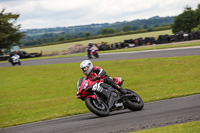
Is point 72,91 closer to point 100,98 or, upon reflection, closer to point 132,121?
point 100,98

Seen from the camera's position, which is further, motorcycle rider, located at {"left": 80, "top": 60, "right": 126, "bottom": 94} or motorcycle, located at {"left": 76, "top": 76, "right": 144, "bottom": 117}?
motorcycle rider, located at {"left": 80, "top": 60, "right": 126, "bottom": 94}

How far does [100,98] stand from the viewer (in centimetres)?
831

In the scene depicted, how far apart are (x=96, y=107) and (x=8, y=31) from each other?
2092 inches

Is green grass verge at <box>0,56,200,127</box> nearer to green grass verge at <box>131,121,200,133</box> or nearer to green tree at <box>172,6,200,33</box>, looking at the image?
green grass verge at <box>131,121,200,133</box>

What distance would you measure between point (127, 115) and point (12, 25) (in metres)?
54.8

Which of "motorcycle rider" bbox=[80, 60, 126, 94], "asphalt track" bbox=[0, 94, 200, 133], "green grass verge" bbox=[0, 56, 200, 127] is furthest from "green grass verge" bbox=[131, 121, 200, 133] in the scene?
"green grass verge" bbox=[0, 56, 200, 127]

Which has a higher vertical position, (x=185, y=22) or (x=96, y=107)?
(x=185, y=22)

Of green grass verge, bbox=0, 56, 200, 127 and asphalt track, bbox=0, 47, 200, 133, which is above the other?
asphalt track, bbox=0, 47, 200, 133

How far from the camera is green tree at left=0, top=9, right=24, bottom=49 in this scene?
56969 millimetres

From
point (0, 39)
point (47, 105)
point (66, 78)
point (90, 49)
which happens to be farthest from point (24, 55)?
point (47, 105)

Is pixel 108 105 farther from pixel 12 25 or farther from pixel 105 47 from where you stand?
pixel 12 25

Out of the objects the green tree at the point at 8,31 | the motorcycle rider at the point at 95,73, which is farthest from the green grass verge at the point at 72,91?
the green tree at the point at 8,31

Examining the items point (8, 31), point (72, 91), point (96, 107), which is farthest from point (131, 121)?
point (8, 31)

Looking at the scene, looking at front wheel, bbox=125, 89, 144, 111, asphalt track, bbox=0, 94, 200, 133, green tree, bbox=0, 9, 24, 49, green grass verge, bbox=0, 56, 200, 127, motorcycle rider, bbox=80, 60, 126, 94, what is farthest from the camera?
green tree, bbox=0, 9, 24, 49
